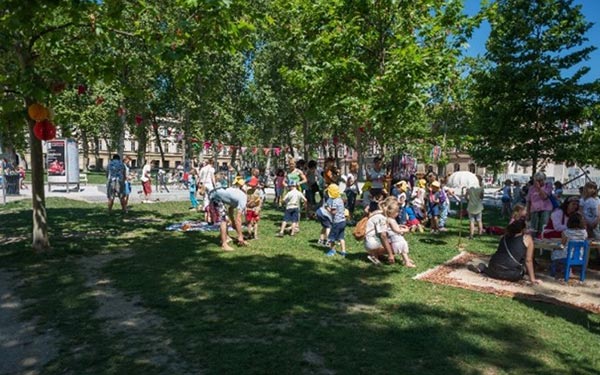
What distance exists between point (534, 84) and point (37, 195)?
1699 cm

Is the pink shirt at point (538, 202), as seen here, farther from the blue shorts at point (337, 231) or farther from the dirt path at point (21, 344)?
the dirt path at point (21, 344)

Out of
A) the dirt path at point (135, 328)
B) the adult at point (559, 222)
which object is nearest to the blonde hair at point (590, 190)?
the adult at point (559, 222)

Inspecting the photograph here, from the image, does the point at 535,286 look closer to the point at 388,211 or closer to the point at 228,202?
the point at 388,211

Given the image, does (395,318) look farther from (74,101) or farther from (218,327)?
(74,101)

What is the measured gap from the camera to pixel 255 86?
4059 centimetres

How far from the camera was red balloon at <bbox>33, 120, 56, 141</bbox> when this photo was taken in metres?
7.12

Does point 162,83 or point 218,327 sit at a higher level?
point 162,83

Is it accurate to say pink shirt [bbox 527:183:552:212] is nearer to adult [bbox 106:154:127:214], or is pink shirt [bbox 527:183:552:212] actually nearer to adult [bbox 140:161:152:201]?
adult [bbox 106:154:127:214]

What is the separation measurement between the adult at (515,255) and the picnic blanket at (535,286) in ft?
0.42

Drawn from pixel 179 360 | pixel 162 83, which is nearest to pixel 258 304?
pixel 179 360

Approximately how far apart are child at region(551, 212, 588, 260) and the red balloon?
8.92m

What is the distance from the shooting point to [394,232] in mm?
7641

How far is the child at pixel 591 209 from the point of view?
8.06 metres

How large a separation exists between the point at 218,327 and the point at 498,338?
3.04 metres
